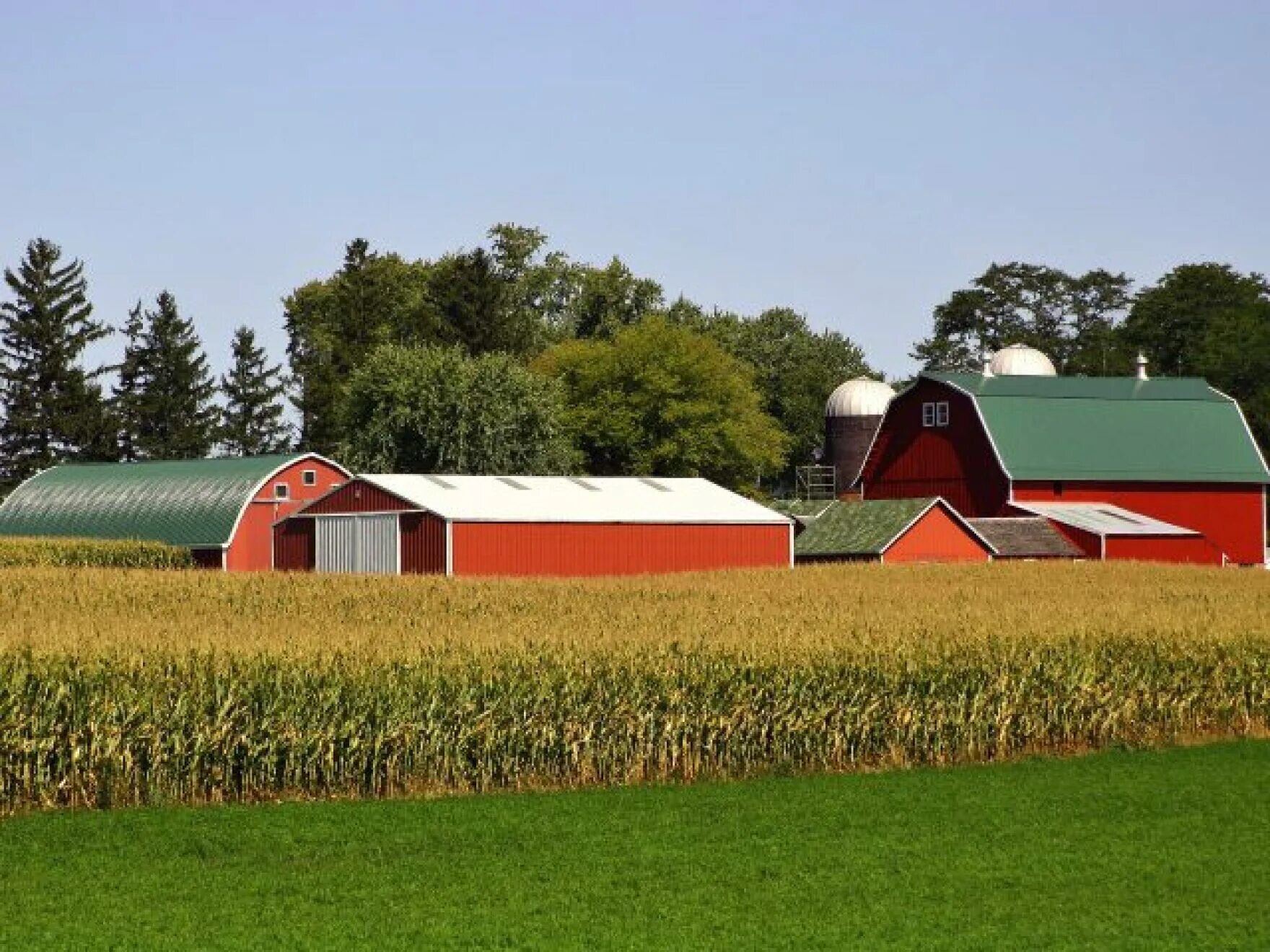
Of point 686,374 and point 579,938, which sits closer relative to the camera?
point 579,938

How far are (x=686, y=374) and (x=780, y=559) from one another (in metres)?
34.8

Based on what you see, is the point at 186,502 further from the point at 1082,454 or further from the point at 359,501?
the point at 1082,454

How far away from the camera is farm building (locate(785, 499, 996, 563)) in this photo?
226 ft

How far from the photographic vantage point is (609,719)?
26.2m

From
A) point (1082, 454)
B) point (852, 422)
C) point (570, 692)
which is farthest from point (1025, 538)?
point (570, 692)

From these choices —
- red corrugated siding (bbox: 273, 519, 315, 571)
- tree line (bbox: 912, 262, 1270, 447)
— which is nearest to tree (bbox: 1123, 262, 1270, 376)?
tree line (bbox: 912, 262, 1270, 447)

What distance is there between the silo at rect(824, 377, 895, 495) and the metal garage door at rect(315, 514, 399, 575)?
1724 inches

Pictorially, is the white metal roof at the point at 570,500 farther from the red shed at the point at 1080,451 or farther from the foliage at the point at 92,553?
the red shed at the point at 1080,451

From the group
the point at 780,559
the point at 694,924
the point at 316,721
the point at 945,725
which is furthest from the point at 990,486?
the point at 694,924

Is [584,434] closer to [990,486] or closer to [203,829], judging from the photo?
[990,486]

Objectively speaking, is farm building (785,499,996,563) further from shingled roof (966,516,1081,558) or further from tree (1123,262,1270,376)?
tree (1123,262,1270,376)

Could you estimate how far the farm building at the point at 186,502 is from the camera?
7694 centimetres

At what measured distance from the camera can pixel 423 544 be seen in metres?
63.3

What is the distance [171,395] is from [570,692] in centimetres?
8994
